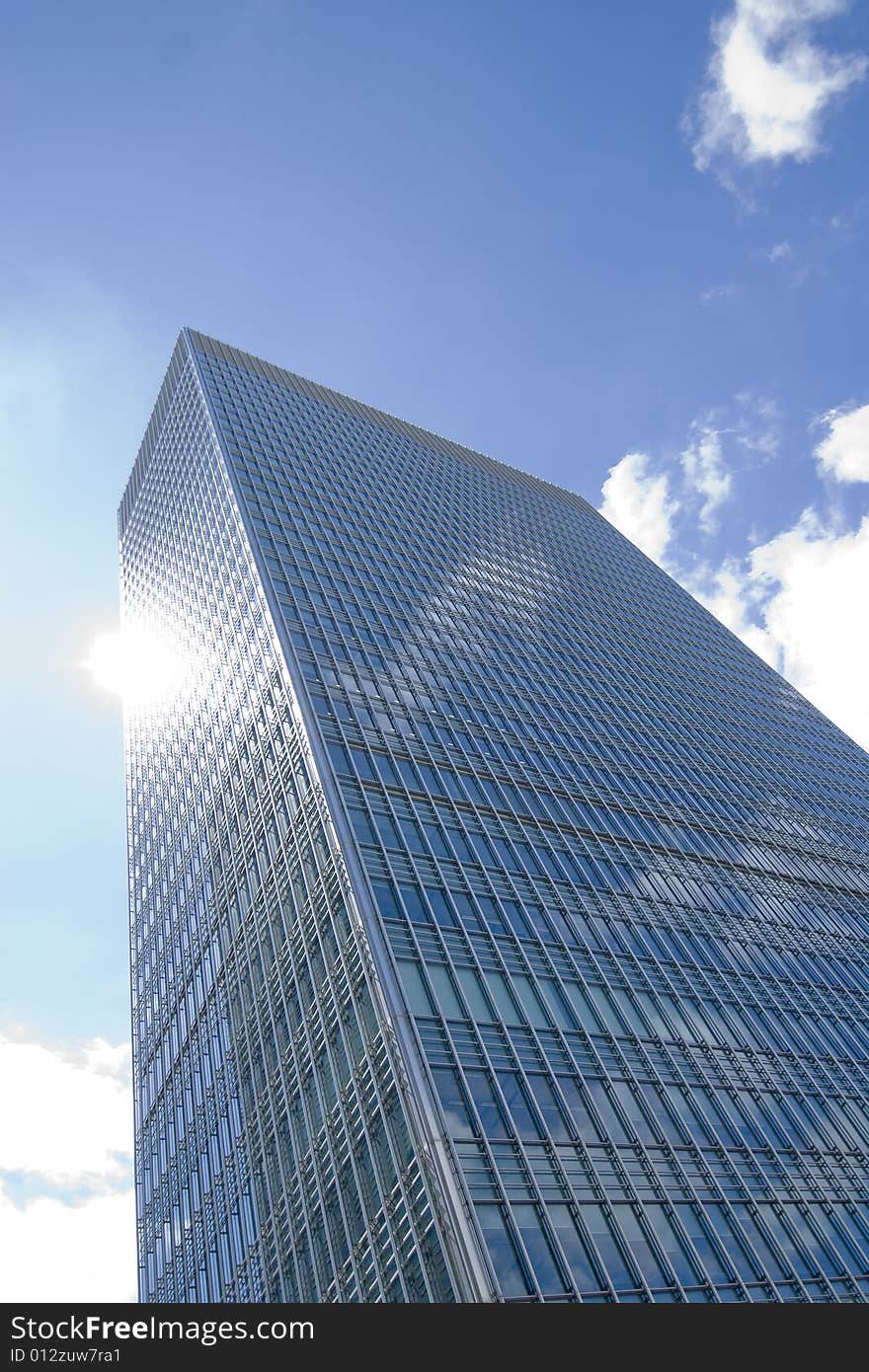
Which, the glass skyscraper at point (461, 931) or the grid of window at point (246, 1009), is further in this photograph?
the grid of window at point (246, 1009)

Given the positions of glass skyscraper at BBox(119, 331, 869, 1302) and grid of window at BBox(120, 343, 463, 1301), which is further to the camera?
grid of window at BBox(120, 343, 463, 1301)

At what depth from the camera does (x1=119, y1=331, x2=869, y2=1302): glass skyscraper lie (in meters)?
29.9

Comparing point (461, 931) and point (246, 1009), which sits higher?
point (246, 1009)

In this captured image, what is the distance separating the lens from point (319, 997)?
121ft

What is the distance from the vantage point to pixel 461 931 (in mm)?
37312

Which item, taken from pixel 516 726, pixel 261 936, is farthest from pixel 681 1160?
pixel 516 726

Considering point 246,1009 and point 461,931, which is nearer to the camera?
point 461,931

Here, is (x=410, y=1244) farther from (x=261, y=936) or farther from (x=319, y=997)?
(x=261, y=936)

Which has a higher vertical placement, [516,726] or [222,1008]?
[516,726]

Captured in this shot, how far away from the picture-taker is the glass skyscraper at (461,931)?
1176 inches
